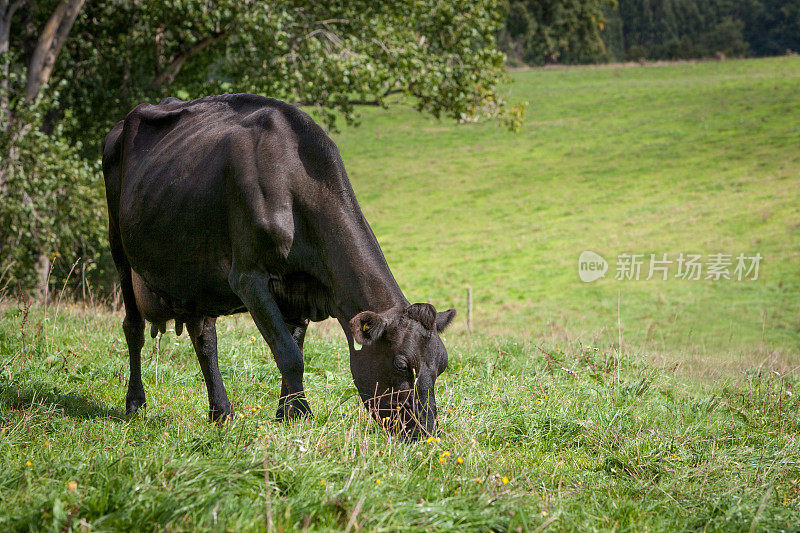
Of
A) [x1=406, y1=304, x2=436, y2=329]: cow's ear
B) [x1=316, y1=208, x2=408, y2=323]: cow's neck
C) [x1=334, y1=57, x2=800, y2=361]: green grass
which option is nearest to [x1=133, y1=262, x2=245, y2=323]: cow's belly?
[x1=316, y1=208, x2=408, y2=323]: cow's neck

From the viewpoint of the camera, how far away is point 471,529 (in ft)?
11.2

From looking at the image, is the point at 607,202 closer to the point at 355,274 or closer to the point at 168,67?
the point at 168,67

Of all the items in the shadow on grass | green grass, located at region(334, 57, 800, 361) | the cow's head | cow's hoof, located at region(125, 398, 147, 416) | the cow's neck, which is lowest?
green grass, located at region(334, 57, 800, 361)

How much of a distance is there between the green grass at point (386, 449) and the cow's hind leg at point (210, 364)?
142 mm

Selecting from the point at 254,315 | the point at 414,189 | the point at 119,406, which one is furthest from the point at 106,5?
the point at 414,189

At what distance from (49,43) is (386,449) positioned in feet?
41.7

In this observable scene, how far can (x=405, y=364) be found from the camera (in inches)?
185

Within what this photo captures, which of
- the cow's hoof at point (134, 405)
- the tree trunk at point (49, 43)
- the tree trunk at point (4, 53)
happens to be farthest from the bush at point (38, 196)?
the cow's hoof at point (134, 405)

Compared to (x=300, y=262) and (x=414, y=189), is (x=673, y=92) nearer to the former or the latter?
(x=414, y=189)

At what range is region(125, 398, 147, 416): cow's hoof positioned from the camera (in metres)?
6.33

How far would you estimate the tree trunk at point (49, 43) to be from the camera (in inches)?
544

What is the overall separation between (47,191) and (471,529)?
1214 cm

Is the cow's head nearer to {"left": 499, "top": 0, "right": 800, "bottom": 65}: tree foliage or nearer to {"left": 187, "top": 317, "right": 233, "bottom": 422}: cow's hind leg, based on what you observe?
{"left": 187, "top": 317, "right": 233, "bottom": 422}: cow's hind leg

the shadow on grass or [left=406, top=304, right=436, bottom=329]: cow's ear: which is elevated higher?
[left=406, top=304, right=436, bottom=329]: cow's ear
